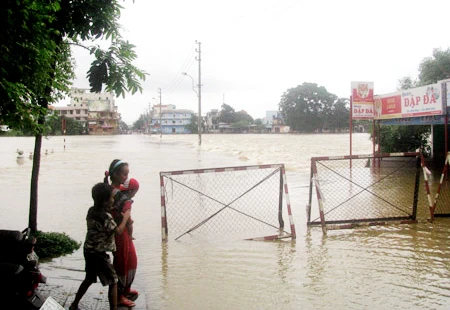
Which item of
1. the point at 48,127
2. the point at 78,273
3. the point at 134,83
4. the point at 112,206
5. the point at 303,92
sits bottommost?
the point at 78,273

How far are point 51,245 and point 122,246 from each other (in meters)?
2.82

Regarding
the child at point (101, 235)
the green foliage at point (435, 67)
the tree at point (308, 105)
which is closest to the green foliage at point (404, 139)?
the green foliage at point (435, 67)

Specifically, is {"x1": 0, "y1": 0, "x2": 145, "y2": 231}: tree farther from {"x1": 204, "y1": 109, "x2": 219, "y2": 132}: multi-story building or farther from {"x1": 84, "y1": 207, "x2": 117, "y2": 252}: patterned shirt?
{"x1": 204, "y1": 109, "x2": 219, "y2": 132}: multi-story building

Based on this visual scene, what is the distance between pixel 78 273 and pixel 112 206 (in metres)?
2.05

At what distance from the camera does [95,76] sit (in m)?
6.61

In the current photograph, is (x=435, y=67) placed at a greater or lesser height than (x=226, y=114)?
lesser

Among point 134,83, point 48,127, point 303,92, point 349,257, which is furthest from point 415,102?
point 303,92

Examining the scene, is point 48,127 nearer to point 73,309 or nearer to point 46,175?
point 73,309

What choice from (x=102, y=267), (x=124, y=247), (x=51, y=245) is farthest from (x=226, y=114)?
(x=102, y=267)

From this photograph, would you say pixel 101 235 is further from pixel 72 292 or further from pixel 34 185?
pixel 34 185

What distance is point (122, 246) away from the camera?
4.69 m

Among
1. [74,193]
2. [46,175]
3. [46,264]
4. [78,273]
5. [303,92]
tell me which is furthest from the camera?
[303,92]

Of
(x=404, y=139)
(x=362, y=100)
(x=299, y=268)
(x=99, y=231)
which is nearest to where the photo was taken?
(x=99, y=231)

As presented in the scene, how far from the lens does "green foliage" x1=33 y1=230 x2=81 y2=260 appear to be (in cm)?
684
